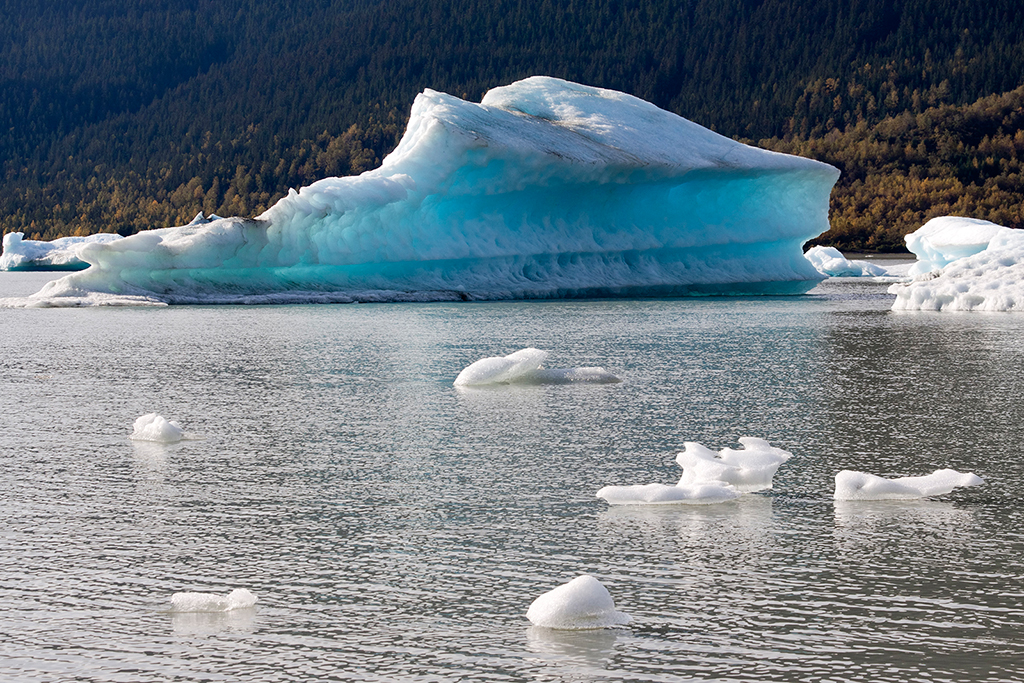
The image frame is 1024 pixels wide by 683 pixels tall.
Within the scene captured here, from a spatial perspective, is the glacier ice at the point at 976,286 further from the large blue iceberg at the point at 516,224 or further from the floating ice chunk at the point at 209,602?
the floating ice chunk at the point at 209,602

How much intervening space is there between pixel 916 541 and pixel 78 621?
2392mm

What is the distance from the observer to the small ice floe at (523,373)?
7.34 meters

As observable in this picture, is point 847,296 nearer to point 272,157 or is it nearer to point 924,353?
point 924,353

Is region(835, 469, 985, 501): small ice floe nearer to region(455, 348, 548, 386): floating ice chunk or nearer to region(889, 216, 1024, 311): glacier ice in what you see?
region(455, 348, 548, 386): floating ice chunk

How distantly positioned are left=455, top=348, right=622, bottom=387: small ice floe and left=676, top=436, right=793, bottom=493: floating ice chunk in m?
2.65

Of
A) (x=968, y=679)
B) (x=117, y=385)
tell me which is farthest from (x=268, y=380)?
(x=968, y=679)

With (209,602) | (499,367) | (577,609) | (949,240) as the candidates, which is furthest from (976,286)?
(209,602)

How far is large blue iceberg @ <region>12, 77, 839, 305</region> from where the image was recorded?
16516 mm

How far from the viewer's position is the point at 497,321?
43.6 ft

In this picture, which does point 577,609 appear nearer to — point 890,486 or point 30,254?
point 890,486

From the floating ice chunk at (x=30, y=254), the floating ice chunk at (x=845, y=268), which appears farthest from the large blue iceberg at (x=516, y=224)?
the floating ice chunk at (x=30, y=254)

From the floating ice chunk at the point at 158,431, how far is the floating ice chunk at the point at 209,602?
8.49ft

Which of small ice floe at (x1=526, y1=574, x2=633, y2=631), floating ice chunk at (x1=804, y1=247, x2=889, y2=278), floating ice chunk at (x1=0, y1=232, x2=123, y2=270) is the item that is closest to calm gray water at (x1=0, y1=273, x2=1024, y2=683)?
small ice floe at (x1=526, y1=574, x2=633, y2=631)

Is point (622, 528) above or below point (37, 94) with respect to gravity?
below
